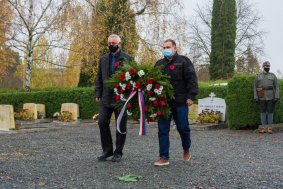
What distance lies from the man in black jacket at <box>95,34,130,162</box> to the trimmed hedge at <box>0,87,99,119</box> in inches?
534

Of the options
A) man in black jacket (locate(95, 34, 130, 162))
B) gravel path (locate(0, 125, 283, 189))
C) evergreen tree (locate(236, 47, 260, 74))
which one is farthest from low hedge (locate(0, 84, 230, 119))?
evergreen tree (locate(236, 47, 260, 74))

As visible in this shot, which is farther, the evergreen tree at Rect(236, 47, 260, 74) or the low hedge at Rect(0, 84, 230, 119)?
the evergreen tree at Rect(236, 47, 260, 74)

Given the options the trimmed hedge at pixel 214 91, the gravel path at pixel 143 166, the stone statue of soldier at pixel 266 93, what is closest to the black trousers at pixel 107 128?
the gravel path at pixel 143 166

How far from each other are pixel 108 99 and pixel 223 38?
3512cm

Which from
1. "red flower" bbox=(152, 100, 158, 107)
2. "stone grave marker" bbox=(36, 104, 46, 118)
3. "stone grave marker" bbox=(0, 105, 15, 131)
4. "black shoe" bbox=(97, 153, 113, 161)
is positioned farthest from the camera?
"stone grave marker" bbox=(36, 104, 46, 118)

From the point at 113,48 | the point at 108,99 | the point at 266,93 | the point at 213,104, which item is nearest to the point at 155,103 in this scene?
the point at 108,99

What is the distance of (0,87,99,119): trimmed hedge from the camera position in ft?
69.5

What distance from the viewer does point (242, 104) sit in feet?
47.1

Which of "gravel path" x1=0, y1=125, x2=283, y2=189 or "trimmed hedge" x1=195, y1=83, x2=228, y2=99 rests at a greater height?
"trimmed hedge" x1=195, y1=83, x2=228, y2=99

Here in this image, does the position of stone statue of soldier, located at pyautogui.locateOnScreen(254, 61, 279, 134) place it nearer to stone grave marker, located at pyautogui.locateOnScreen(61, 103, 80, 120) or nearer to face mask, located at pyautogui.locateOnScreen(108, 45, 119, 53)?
face mask, located at pyautogui.locateOnScreen(108, 45, 119, 53)

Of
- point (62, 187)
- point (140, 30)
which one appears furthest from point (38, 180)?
point (140, 30)

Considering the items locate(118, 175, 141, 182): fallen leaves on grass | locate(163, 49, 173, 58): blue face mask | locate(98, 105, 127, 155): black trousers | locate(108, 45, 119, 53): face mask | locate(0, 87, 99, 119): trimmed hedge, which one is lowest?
locate(118, 175, 141, 182): fallen leaves on grass

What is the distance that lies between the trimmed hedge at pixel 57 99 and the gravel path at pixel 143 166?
10.5 meters

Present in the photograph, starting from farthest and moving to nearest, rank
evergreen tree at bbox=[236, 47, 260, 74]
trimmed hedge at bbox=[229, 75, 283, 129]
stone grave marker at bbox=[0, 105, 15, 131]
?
evergreen tree at bbox=[236, 47, 260, 74], stone grave marker at bbox=[0, 105, 15, 131], trimmed hedge at bbox=[229, 75, 283, 129]
